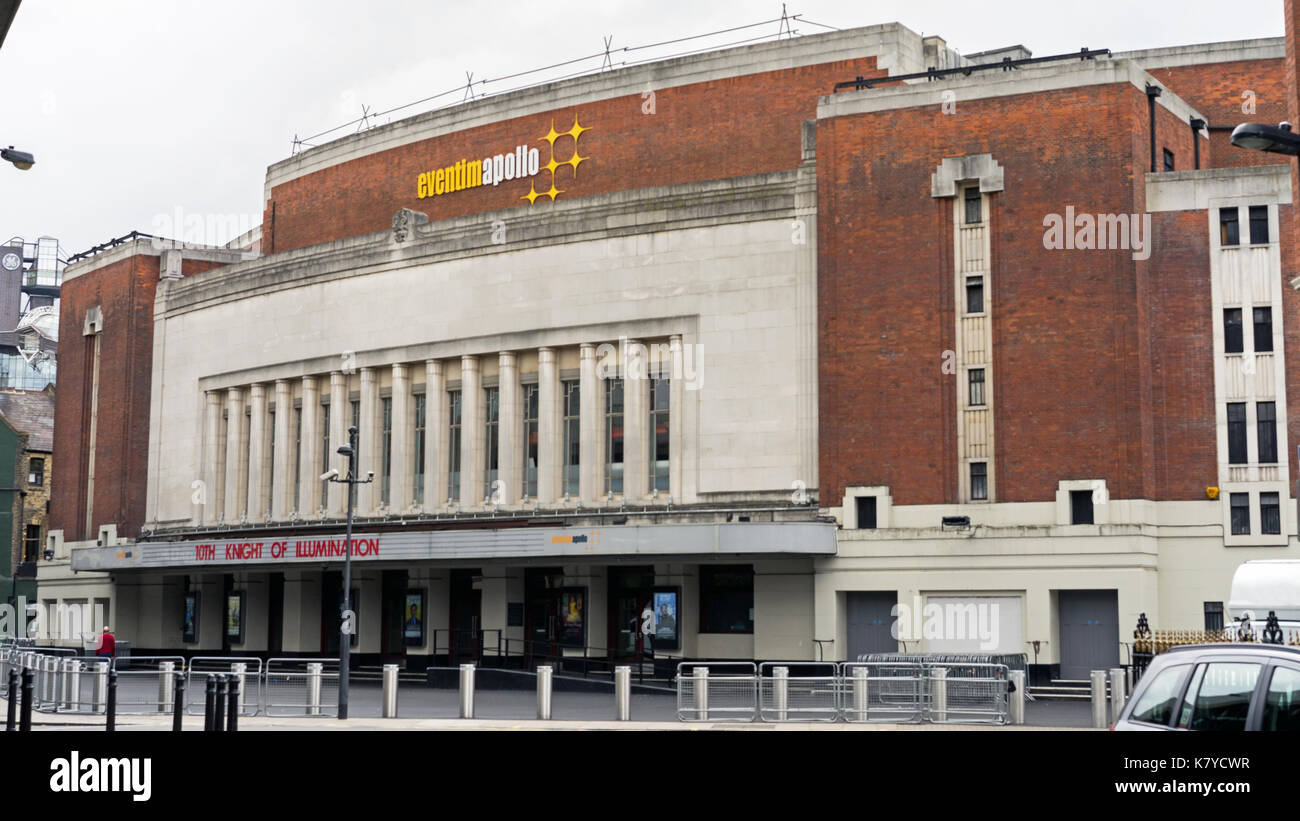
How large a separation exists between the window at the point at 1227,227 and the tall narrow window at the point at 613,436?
17.4 metres

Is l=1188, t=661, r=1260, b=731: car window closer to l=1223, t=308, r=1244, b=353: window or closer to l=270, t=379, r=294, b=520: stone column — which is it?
l=1223, t=308, r=1244, b=353: window

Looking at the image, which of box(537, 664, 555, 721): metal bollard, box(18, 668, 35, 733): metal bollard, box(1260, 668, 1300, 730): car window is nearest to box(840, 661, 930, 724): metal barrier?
box(537, 664, 555, 721): metal bollard

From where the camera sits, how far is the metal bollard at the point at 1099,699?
83.9 ft

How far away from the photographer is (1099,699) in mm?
25797

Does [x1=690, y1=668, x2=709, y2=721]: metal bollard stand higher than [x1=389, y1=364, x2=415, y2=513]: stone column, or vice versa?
[x1=389, y1=364, x2=415, y2=513]: stone column

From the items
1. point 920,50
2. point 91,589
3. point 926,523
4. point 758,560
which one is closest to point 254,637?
point 91,589

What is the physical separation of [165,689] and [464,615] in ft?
60.9

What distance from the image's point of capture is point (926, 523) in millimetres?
39406

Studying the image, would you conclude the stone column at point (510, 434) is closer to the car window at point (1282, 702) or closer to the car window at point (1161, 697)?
the car window at point (1161, 697)

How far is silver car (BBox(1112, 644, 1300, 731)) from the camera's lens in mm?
9398

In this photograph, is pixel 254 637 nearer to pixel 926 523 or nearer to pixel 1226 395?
pixel 926 523

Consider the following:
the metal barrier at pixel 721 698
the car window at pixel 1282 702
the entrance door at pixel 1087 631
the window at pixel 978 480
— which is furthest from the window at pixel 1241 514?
the car window at pixel 1282 702

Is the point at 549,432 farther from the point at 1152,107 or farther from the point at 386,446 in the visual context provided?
the point at 1152,107

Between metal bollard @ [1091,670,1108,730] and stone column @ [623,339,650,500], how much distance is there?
19.8 meters
